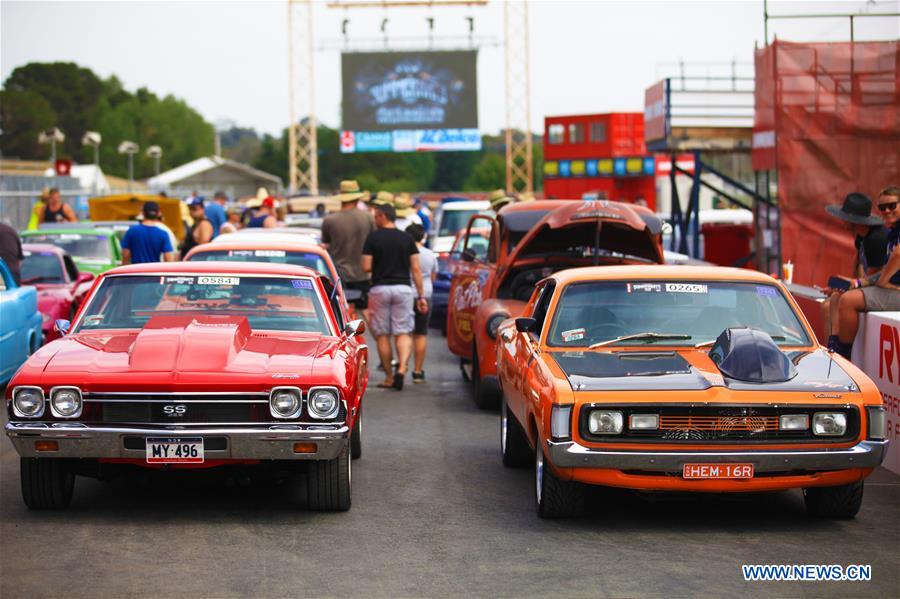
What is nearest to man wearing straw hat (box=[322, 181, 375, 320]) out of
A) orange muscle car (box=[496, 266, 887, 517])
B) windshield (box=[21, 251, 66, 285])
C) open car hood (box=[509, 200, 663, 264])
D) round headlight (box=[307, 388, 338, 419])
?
windshield (box=[21, 251, 66, 285])

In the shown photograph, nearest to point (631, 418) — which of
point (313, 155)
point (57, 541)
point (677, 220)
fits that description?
point (57, 541)

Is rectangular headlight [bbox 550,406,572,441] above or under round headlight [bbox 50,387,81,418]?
under

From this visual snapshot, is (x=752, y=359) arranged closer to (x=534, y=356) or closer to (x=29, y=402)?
(x=534, y=356)

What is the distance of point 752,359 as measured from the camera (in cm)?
752

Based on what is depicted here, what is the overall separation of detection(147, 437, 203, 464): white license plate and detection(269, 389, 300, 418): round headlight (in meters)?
0.44

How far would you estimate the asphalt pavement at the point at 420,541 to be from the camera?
6363 mm

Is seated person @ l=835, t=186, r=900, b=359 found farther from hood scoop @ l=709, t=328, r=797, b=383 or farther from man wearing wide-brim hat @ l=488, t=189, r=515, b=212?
man wearing wide-brim hat @ l=488, t=189, r=515, b=212

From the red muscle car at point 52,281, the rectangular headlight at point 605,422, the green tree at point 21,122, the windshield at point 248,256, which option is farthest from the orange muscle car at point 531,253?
the green tree at point 21,122

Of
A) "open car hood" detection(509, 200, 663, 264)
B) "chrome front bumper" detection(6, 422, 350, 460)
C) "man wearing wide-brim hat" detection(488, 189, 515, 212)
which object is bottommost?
"chrome front bumper" detection(6, 422, 350, 460)

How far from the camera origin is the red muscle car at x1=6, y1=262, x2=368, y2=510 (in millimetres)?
7379

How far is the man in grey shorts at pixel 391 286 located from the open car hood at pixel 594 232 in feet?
4.78

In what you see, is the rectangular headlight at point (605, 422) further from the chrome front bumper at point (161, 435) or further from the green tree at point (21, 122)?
the green tree at point (21, 122)

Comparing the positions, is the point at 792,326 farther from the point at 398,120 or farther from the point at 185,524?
the point at 398,120

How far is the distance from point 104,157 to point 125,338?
437 ft
